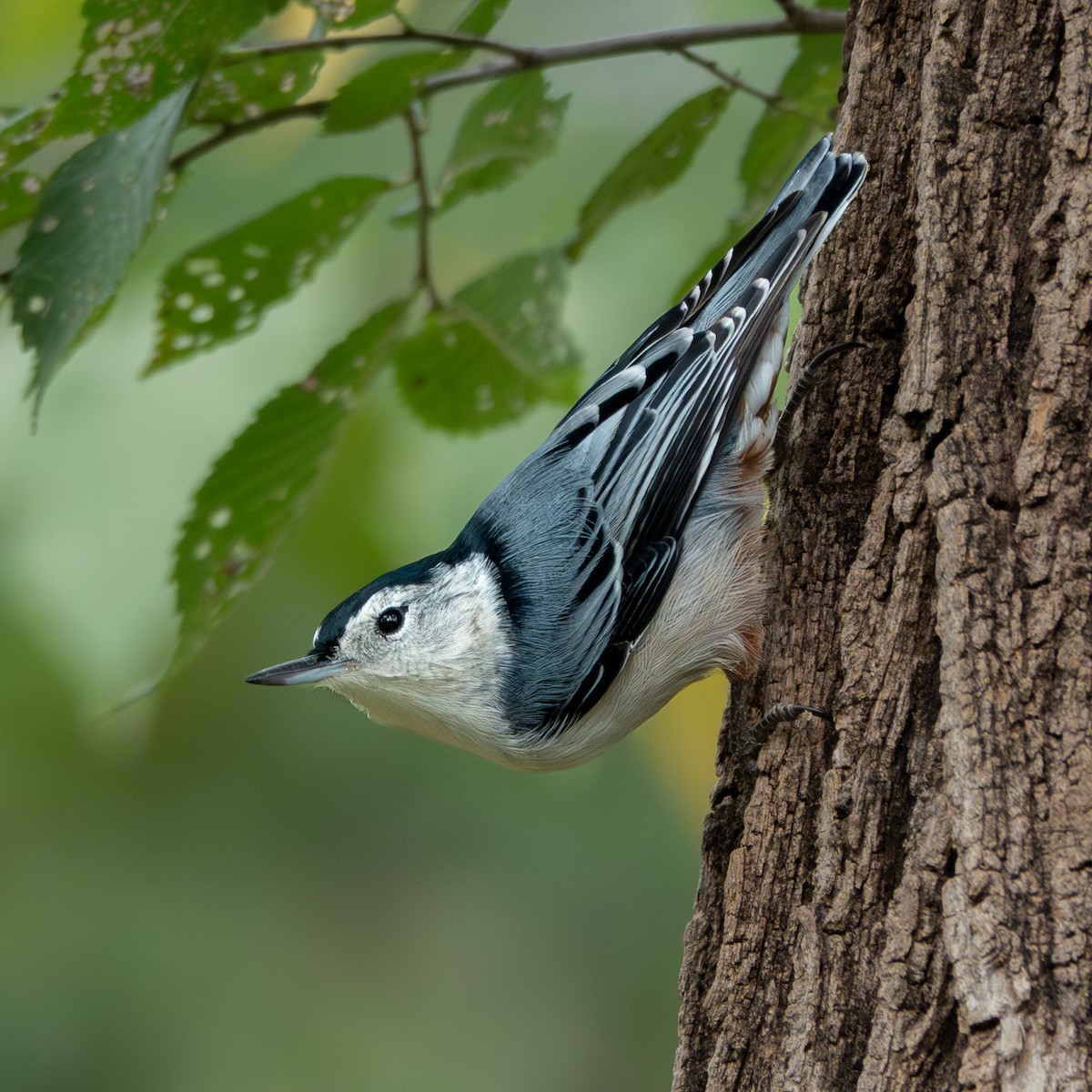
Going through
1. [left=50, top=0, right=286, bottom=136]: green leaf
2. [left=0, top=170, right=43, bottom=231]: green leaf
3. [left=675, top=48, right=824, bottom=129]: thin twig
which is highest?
[left=675, top=48, right=824, bottom=129]: thin twig

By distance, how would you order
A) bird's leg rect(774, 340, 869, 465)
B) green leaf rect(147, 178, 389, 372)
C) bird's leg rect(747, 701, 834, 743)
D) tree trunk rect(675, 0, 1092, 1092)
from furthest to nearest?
green leaf rect(147, 178, 389, 372), bird's leg rect(774, 340, 869, 465), bird's leg rect(747, 701, 834, 743), tree trunk rect(675, 0, 1092, 1092)

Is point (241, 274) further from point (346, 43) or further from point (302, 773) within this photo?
point (302, 773)

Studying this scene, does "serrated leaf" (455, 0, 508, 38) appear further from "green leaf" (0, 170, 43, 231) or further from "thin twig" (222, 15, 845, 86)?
"green leaf" (0, 170, 43, 231)

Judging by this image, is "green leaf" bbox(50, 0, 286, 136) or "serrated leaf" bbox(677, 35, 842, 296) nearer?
"green leaf" bbox(50, 0, 286, 136)

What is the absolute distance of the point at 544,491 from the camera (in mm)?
2098

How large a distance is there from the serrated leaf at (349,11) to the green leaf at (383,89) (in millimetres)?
120

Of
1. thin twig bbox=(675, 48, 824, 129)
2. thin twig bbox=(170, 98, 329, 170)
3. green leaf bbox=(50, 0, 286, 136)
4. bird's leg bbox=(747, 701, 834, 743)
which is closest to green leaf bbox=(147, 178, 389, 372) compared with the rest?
thin twig bbox=(170, 98, 329, 170)

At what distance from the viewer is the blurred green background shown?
→ 2.04 meters

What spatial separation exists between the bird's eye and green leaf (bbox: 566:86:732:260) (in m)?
0.76

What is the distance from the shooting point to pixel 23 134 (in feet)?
5.22

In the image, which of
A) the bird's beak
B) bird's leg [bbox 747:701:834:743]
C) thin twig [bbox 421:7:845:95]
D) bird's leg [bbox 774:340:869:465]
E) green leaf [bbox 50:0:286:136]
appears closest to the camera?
green leaf [bbox 50:0:286:136]

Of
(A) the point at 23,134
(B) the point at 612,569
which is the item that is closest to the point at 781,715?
(B) the point at 612,569

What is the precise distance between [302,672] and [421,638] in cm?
23

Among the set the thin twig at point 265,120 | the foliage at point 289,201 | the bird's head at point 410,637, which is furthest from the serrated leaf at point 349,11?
the bird's head at point 410,637
